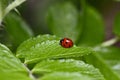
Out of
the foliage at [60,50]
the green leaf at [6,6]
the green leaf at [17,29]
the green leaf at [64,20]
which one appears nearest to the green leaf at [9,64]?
the foliage at [60,50]

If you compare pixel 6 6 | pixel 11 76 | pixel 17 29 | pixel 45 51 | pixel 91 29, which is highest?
pixel 91 29

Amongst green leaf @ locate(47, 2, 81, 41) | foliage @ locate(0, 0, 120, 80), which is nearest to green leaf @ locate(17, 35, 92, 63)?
foliage @ locate(0, 0, 120, 80)

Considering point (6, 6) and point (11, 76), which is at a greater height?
point (6, 6)

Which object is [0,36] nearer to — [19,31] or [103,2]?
[19,31]

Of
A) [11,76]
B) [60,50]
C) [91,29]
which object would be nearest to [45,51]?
[60,50]

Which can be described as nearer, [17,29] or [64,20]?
[17,29]

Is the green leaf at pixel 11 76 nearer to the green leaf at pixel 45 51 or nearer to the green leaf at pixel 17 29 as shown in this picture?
the green leaf at pixel 45 51

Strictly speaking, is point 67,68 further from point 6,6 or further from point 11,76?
point 6,6
